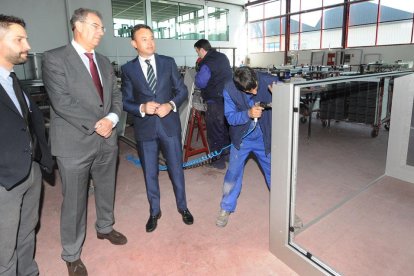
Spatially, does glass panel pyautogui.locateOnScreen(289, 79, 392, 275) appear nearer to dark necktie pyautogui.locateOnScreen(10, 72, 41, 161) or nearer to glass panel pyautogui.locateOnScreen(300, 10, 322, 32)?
dark necktie pyautogui.locateOnScreen(10, 72, 41, 161)

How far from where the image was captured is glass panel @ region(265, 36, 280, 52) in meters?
14.5

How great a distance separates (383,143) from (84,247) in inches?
179

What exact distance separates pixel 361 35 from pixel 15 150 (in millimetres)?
13051

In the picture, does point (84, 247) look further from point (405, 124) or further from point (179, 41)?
point (179, 41)

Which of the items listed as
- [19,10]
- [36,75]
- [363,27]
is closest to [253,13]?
[363,27]

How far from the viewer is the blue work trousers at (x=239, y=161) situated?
2186 millimetres

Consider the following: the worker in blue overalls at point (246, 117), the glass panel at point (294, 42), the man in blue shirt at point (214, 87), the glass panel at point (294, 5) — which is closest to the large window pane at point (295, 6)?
the glass panel at point (294, 5)

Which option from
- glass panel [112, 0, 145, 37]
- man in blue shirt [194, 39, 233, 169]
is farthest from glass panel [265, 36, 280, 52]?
man in blue shirt [194, 39, 233, 169]

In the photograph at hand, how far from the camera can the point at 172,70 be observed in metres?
2.18

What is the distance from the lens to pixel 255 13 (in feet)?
50.5

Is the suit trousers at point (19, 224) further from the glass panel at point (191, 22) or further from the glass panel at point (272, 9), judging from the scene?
the glass panel at point (272, 9)

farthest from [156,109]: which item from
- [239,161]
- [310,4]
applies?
[310,4]

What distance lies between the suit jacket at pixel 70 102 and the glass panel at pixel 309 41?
13.3m

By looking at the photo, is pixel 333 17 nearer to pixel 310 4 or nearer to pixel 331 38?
pixel 331 38
